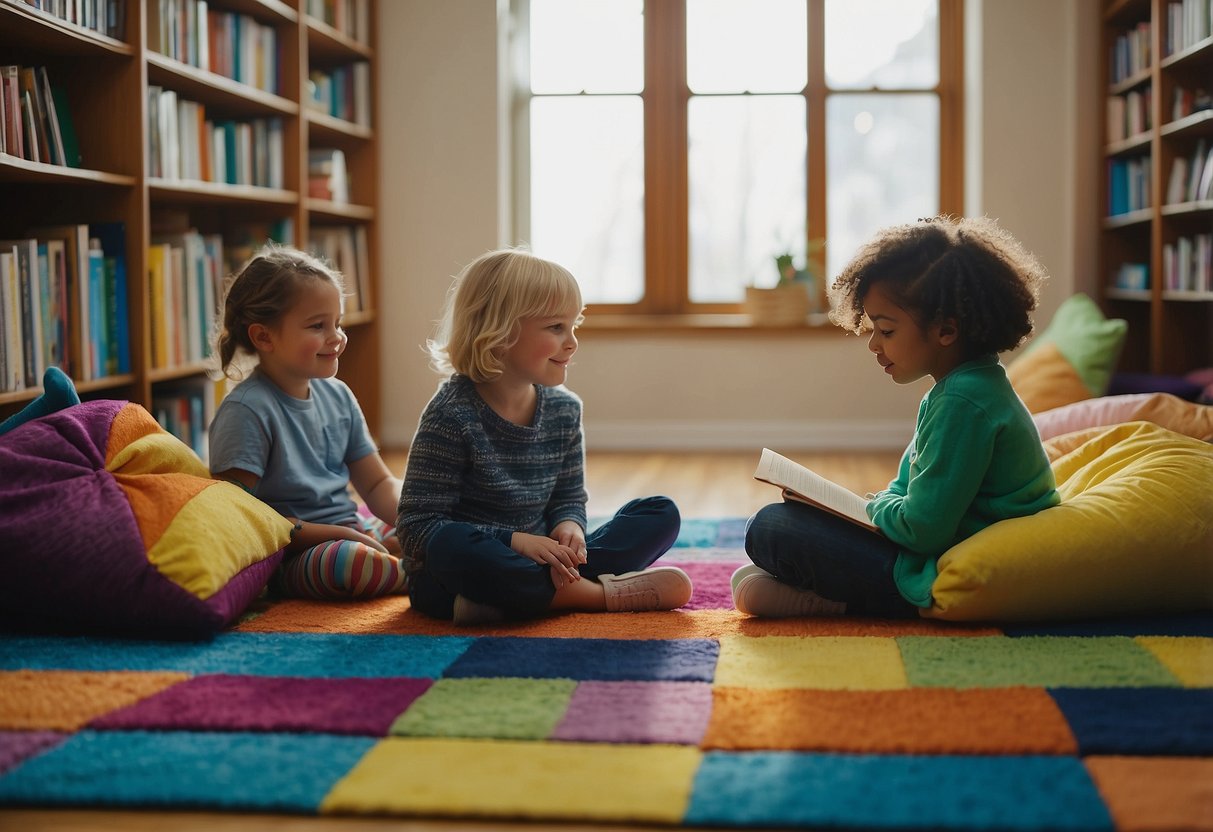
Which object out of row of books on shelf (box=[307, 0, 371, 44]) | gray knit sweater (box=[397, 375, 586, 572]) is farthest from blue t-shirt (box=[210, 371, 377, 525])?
row of books on shelf (box=[307, 0, 371, 44])

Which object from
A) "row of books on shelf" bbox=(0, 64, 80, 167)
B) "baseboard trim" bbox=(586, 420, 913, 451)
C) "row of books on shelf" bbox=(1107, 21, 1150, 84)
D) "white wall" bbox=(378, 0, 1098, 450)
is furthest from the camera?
"baseboard trim" bbox=(586, 420, 913, 451)

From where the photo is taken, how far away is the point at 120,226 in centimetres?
279

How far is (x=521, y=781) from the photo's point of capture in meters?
1.24

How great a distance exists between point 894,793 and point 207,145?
264 cm

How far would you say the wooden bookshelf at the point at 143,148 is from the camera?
2.59 m

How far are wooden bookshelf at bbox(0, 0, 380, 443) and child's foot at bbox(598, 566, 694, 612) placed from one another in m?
1.21

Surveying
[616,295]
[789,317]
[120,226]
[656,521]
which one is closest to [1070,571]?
[656,521]

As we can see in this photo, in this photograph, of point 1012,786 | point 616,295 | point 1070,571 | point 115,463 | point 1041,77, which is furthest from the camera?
point 616,295

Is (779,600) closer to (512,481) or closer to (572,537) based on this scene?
(572,537)

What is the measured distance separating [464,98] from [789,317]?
1.39 m

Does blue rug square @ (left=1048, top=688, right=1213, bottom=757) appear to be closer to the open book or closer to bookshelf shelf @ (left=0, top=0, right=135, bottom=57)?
the open book

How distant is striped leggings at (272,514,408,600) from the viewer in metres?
2.09

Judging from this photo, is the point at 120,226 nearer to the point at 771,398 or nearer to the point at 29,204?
the point at 29,204

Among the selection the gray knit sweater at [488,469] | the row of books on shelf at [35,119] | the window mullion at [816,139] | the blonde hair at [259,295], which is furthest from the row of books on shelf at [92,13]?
the window mullion at [816,139]
